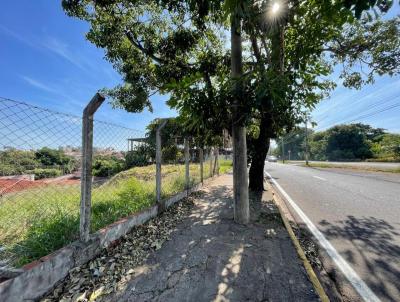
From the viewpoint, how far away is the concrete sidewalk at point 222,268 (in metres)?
2.90

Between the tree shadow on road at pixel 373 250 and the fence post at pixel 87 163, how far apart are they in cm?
372

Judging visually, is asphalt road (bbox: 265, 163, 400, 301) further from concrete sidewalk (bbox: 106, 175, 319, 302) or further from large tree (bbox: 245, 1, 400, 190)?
large tree (bbox: 245, 1, 400, 190)

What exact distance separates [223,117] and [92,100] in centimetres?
261

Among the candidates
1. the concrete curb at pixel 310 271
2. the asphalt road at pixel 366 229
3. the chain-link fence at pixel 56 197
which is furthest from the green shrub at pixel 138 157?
the asphalt road at pixel 366 229

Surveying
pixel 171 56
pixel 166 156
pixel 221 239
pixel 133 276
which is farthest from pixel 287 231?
pixel 171 56

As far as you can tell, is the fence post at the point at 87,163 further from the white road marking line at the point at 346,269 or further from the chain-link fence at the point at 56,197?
the white road marking line at the point at 346,269

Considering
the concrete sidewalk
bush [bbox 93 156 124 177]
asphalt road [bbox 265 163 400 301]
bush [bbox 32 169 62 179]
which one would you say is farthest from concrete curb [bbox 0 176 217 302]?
asphalt road [bbox 265 163 400 301]

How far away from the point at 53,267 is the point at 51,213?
1.33 m

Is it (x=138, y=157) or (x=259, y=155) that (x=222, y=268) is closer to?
(x=138, y=157)

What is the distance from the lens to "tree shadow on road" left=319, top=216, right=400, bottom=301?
10.4 feet

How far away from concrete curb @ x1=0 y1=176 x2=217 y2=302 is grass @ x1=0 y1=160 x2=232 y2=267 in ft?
0.64

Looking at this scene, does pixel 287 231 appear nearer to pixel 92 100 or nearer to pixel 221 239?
pixel 221 239

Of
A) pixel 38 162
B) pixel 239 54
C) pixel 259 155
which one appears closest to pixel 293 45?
pixel 239 54

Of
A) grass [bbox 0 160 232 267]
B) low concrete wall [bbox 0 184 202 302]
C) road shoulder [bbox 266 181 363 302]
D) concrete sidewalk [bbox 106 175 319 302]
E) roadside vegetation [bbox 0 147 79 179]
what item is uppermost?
roadside vegetation [bbox 0 147 79 179]
